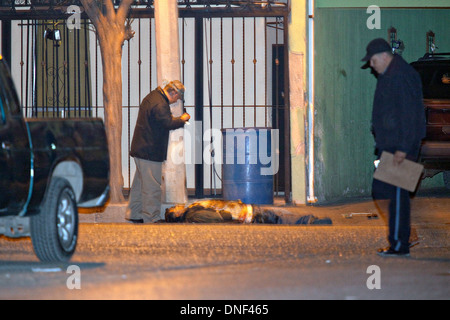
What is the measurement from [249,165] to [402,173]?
17.5ft

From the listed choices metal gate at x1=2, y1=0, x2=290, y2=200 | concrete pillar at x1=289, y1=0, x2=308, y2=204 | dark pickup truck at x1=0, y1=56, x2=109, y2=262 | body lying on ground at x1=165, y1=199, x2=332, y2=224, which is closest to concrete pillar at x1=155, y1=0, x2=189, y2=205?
body lying on ground at x1=165, y1=199, x2=332, y2=224

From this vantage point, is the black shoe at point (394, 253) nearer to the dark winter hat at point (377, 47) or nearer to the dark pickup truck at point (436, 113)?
the dark winter hat at point (377, 47)

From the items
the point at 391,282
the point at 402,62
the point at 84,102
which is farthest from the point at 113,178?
the point at 391,282

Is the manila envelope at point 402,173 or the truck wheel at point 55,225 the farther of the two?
the manila envelope at point 402,173

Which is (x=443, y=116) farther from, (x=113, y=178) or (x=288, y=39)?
(x=113, y=178)

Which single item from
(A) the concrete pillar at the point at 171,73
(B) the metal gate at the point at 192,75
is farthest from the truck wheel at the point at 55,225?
(B) the metal gate at the point at 192,75

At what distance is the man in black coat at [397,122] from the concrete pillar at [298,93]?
16.9 feet

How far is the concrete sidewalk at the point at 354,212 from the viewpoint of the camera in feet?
35.9

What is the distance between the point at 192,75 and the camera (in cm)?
1501

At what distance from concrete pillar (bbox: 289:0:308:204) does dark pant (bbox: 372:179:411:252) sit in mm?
5275

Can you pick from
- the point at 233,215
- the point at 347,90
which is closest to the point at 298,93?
the point at 347,90

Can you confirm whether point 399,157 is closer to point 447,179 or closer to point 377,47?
point 377,47

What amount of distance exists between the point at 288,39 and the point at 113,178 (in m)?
3.32
